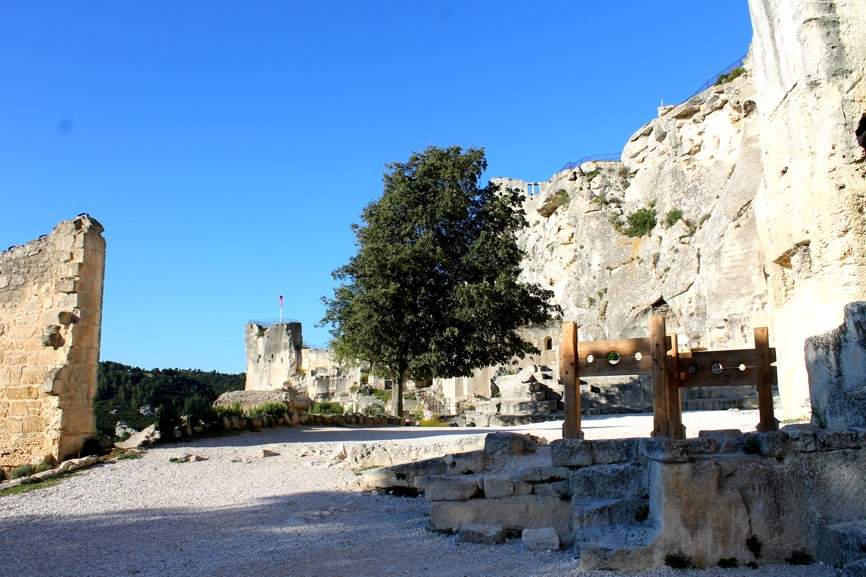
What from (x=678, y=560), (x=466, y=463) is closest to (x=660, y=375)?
(x=466, y=463)

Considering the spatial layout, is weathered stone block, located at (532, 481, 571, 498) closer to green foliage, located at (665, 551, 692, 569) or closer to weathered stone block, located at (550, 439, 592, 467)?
weathered stone block, located at (550, 439, 592, 467)

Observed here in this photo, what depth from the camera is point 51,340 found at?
12000 mm

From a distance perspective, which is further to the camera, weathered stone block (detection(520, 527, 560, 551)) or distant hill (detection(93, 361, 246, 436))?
distant hill (detection(93, 361, 246, 436))

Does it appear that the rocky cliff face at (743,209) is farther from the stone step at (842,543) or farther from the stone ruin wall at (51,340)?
the stone ruin wall at (51,340)

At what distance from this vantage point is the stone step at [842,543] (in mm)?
5000

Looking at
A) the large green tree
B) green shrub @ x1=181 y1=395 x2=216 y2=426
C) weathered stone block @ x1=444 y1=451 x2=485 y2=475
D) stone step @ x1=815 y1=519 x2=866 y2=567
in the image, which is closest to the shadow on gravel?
weathered stone block @ x1=444 y1=451 x2=485 y2=475

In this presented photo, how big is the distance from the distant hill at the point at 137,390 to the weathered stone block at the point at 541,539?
20784mm

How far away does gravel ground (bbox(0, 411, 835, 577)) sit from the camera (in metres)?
6.00

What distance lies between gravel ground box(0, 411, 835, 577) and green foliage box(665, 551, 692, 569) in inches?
3.7

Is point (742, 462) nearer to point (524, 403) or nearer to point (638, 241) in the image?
point (524, 403)

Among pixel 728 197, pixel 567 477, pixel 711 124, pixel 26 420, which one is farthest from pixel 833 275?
pixel 711 124

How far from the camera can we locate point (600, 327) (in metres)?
39.7

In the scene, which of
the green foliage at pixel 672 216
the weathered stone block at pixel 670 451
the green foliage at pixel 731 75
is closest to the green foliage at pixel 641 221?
the green foliage at pixel 672 216

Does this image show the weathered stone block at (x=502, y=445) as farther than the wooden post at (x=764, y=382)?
Yes
